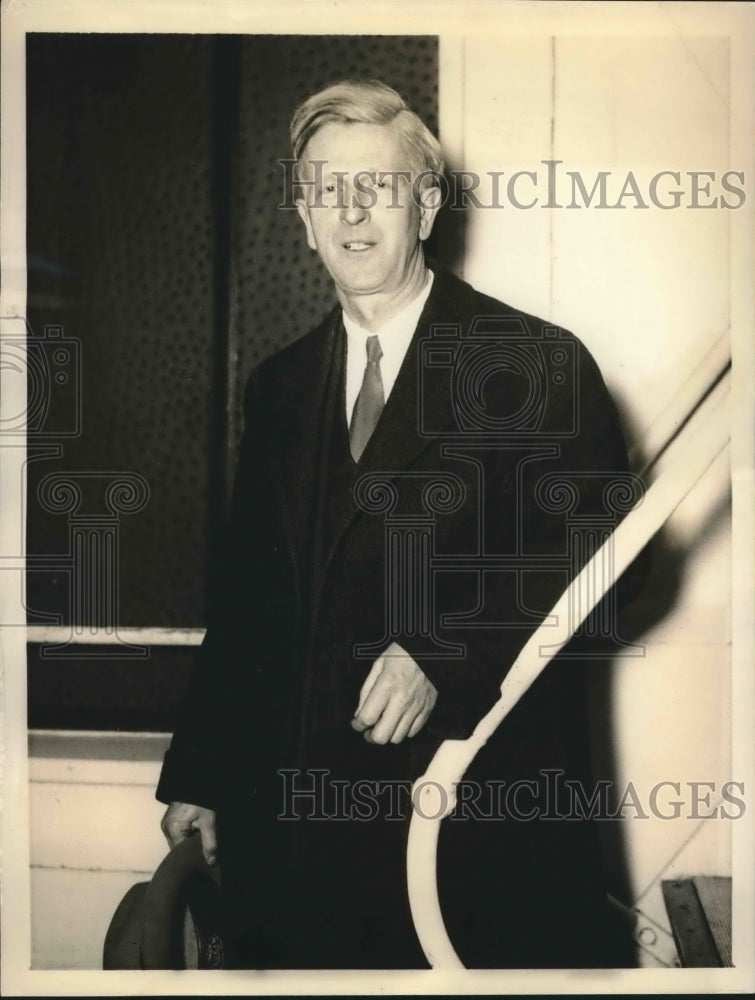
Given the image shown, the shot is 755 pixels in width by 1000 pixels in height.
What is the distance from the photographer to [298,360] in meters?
1.46

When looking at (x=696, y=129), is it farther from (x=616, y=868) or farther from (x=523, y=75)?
(x=616, y=868)

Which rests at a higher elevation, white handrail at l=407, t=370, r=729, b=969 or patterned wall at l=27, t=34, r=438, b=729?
patterned wall at l=27, t=34, r=438, b=729

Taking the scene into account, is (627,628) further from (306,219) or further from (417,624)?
(306,219)

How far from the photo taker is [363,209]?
1417 millimetres

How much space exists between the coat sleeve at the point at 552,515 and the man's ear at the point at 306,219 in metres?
0.37

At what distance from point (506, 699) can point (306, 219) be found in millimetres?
691

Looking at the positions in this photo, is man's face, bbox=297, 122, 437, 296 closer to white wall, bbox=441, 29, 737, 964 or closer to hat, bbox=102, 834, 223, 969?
white wall, bbox=441, 29, 737, 964

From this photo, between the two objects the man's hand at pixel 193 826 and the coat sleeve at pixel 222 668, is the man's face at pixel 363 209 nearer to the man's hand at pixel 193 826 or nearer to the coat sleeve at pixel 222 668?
the coat sleeve at pixel 222 668

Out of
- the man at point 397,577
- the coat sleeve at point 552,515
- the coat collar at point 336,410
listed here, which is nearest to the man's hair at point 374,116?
the man at point 397,577

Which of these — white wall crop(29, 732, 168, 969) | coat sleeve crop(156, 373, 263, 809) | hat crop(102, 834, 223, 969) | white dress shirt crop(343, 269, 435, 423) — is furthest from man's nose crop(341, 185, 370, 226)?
hat crop(102, 834, 223, 969)

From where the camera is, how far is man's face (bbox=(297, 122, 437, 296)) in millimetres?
1414

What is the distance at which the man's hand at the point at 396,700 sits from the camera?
141 cm

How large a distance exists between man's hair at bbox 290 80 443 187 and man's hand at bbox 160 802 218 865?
0.89 meters

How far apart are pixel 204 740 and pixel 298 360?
1.74 ft
